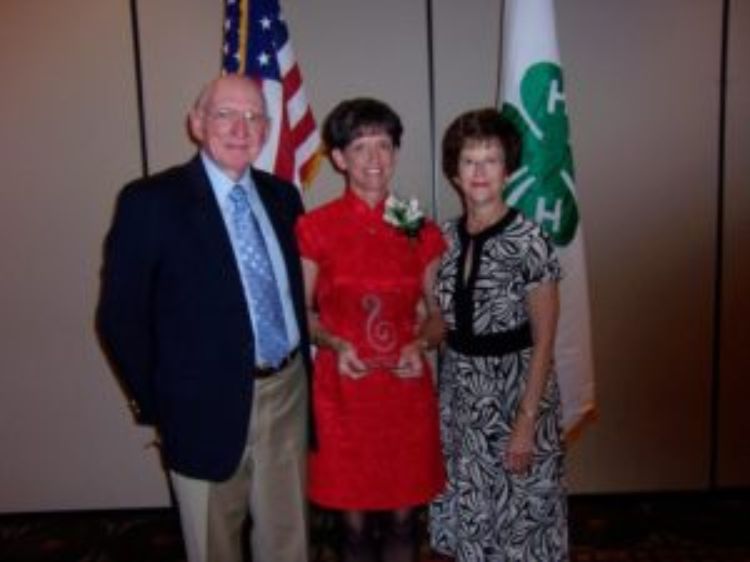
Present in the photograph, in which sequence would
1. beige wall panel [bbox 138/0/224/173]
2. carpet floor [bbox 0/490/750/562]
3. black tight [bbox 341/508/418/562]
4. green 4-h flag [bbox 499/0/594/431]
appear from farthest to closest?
beige wall panel [bbox 138/0/224/173] → carpet floor [bbox 0/490/750/562] → green 4-h flag [bbox 499/0/594/431] → black tight [bbox 341/508/418/562]

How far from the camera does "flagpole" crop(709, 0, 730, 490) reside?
3.09 meters

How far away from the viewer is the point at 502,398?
2.05 metres

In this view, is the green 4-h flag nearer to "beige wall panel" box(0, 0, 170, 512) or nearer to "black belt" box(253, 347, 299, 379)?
"black belt" box(253, 347, 299, 379)

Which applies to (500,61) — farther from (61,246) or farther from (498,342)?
(61,246)

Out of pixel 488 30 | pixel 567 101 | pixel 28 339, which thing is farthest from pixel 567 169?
pixel 28 339

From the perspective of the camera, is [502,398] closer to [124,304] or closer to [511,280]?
[511,280]

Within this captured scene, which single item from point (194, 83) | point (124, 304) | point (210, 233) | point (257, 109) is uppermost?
point (194, 83)

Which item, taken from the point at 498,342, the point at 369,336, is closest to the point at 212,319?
the point at 369,336

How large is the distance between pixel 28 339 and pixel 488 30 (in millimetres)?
2408

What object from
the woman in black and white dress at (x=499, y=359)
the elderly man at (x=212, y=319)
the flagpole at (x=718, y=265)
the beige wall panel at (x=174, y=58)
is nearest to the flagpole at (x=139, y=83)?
the beige wall panel at (x=174, y=58)

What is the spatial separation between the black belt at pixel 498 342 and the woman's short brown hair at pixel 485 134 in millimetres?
460

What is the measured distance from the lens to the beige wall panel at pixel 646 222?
10.1 feet

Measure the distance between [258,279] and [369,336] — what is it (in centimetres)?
38

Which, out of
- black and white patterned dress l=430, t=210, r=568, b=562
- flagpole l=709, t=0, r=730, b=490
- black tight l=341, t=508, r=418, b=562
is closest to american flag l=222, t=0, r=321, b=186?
black and white patterned dress l=430, t=210, r=568, b=562
